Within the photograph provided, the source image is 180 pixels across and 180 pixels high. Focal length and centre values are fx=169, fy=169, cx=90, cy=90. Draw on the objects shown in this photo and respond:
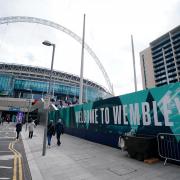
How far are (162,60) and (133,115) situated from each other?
327 ft

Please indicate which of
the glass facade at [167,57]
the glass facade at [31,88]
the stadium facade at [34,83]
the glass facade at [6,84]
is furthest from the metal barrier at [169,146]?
the glass facade at [167,57]

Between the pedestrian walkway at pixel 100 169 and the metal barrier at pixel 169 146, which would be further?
the metal barrier at pixel 169 146

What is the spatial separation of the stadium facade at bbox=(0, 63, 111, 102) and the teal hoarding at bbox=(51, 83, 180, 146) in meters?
63.8

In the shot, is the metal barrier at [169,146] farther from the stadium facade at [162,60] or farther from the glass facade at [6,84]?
the stadium facade at [162,60]

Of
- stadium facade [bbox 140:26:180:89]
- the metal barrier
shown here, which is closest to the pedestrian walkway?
the metal barrier

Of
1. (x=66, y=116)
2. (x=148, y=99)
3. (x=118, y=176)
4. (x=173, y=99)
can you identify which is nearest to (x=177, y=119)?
(x=173, y=99)

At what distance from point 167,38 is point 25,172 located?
345 ft

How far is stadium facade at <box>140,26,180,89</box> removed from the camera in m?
89.7

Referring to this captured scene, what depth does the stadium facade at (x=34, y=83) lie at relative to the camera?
8256cm

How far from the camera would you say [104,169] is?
22.2 ft

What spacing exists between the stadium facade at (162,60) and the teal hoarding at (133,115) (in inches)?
3281

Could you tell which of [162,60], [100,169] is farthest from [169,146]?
[162,60]

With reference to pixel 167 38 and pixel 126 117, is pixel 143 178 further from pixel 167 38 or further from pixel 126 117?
pixel 167 38

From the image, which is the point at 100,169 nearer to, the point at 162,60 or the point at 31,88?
the point at 31,88
